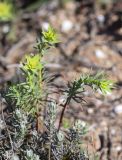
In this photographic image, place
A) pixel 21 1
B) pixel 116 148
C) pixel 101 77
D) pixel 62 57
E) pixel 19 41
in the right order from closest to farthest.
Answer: pixel 101 77 < pixel 116 148 < pixel 62 57 < pixel 19 41 < pixel 21 1

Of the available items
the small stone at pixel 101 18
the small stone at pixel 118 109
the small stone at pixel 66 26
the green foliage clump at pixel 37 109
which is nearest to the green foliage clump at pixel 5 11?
the small stone at pixel 66 26

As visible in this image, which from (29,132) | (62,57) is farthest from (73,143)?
(62,57)

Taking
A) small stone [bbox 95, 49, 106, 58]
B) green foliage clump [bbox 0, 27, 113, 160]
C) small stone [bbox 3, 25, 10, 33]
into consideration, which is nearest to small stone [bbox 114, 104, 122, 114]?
small stone [bbox 95, 49, 106, 58]

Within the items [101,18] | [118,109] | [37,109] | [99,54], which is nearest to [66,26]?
[101,18]

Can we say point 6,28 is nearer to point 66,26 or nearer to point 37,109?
point 66,26

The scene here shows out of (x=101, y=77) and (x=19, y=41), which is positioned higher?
(x=19, y=41)

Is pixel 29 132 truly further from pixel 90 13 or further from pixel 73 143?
pixel 90 13

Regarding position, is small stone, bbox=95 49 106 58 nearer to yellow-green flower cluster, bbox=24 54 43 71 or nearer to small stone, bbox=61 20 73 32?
small stone, bbox=61 20 73 32

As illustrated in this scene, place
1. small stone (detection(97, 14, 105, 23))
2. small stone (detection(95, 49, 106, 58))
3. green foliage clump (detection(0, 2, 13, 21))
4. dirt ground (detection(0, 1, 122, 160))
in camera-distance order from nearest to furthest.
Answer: dirt ground (detection(0, 1, 122, 160)) → small stone (detection(95, 49, 106, 58)) → green foliage clump (detection(0, 2, 13, 21)) → small stone (detection(97, 14, 105, 23))
